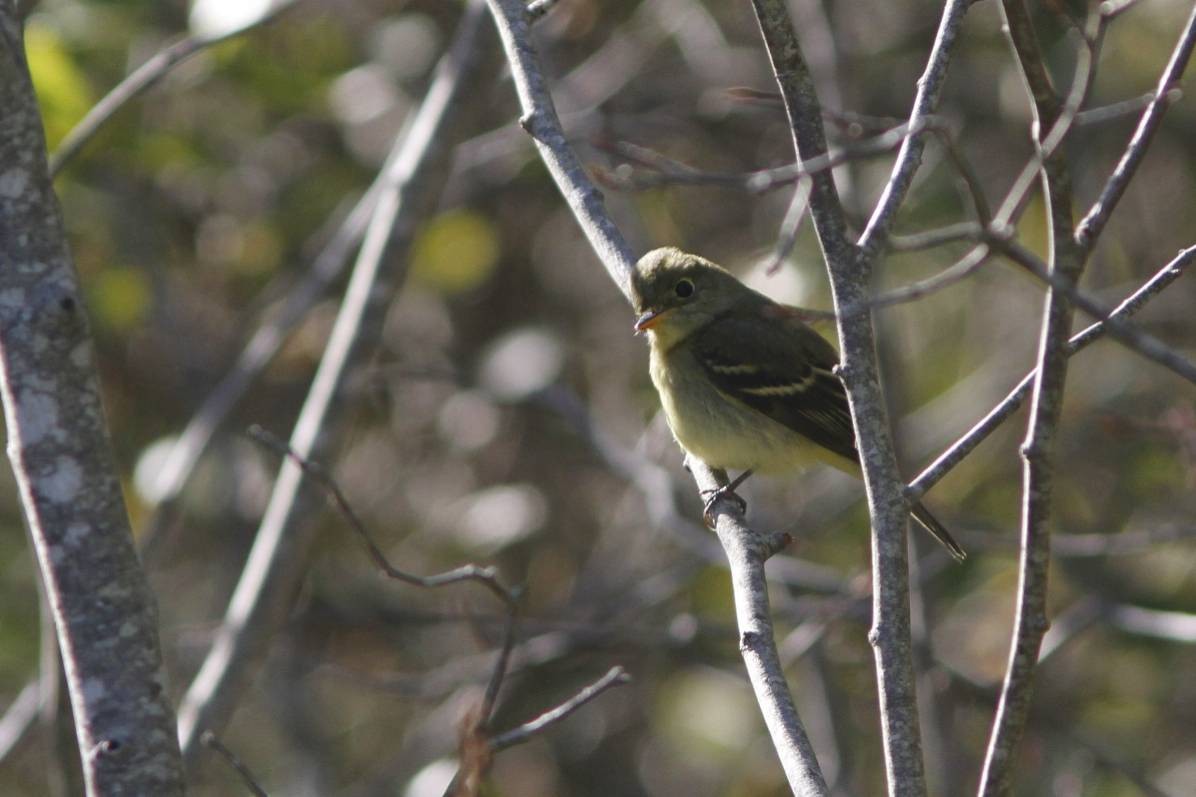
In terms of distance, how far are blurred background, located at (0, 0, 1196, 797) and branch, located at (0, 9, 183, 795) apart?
130 inches

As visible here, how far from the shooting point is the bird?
5.23m

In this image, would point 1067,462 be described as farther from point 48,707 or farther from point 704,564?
point 48,707

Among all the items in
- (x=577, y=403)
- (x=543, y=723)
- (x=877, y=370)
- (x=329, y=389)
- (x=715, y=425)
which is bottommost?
(x=543, y=723)

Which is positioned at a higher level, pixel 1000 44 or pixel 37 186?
pixel 1000 44

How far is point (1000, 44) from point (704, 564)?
310 cm

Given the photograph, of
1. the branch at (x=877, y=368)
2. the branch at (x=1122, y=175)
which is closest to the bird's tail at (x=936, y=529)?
the branch at (x=877, y=368)

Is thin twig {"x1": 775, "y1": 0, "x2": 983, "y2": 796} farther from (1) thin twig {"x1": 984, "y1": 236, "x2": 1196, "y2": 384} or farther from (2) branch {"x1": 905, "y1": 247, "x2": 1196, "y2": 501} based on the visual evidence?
(1) thin twig {"x1": 984, "y1": 236, "x2": 1196, "y2": 384}

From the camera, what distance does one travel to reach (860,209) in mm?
5836

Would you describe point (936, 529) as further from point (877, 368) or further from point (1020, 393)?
point (877, 368)

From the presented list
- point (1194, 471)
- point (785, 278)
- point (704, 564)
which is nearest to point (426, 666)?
point (704, 564)

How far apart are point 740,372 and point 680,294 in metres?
0.40

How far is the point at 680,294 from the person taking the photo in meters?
5.64

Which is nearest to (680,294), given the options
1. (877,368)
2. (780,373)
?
(780,373)

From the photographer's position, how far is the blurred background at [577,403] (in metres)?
6.65
